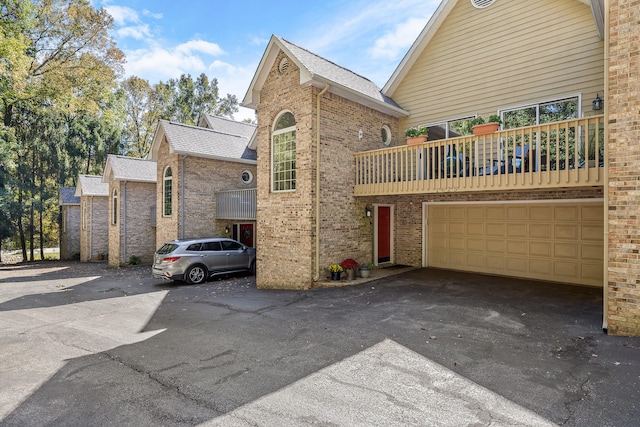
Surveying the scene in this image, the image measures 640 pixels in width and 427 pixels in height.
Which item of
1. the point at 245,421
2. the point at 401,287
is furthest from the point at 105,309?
the point at 401,287

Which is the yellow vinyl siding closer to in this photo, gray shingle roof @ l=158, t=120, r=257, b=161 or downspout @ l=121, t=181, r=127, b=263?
gray shingle roof @ l=158, t=120, r=257, b=161

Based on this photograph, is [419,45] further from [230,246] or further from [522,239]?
[230,246]

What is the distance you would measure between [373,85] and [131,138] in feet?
107

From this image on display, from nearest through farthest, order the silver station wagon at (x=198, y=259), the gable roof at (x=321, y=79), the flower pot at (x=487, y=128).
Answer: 1. the flower pot at (x=487, y=128)
2. the gable roof at (x=321, y=79)
3. the silver station wagon at (x=198, y=259)

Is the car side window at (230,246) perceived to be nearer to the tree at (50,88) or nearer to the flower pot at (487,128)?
the flower pot at (487,128)

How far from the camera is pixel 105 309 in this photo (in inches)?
348

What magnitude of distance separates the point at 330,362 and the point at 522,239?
27.5 ft

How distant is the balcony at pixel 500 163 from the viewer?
693 centimetres

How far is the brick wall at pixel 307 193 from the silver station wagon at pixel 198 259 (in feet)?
8.47

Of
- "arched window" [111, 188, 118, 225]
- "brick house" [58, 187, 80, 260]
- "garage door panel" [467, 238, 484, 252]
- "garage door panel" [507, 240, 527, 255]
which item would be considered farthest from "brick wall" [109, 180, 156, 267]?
"garage door panel" [507, 240, 527, 255]

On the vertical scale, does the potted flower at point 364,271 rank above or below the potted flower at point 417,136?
below

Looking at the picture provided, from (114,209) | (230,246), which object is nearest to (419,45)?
(230,246)

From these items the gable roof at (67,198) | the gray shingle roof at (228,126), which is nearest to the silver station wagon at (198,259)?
the gray shingle roof at (228,126)

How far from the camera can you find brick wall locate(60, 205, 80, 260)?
2728cm
